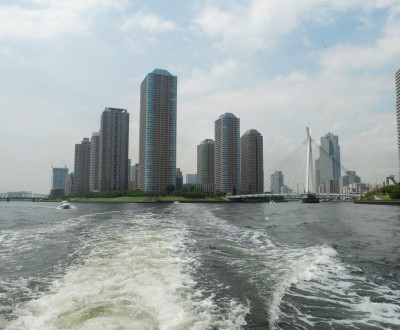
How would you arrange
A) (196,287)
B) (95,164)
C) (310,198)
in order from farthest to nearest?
1. (95,164)
2. (310,198)
3. (196,287)

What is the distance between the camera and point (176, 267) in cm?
1112

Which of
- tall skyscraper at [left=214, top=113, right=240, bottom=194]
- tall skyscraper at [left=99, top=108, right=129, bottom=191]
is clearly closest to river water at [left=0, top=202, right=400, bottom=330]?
tall skyscraper at [left=214, top=113, right=240, bottom=194]

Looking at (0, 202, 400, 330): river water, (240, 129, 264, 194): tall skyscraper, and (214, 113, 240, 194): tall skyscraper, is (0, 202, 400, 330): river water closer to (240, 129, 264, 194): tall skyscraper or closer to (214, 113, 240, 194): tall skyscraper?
(214, 113, 240, 194): tall skyscraper

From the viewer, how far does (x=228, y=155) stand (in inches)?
7116

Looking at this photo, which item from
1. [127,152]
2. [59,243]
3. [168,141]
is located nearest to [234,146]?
[168,141]

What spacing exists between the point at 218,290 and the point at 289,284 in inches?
84.2

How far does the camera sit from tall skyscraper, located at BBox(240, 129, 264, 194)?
185 meters

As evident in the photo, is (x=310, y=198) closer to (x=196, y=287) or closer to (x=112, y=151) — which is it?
(x=112, y=151)

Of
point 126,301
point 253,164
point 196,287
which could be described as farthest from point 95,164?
point 126,301

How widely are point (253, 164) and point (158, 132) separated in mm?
57670

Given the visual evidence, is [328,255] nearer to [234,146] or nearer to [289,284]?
[289,284]

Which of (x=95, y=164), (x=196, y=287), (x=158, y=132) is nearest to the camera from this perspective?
(x=196, y=287)

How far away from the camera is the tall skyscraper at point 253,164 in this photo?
185438 mm

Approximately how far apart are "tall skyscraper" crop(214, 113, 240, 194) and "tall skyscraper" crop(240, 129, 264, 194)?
696 cm
